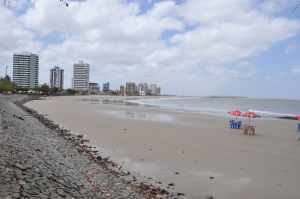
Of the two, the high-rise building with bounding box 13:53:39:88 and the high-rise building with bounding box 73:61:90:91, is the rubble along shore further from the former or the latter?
the high-rise building with bounding box 73:61:90:91

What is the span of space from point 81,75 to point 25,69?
154 feet

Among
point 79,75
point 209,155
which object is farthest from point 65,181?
point 79,75

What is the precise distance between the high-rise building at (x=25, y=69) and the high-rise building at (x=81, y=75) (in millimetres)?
40706

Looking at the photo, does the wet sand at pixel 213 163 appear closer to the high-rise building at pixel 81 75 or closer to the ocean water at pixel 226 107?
the ocean water at pixel 226 107

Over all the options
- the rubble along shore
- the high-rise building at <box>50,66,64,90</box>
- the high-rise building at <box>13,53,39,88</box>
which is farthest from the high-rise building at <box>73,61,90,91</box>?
the rubble along shore

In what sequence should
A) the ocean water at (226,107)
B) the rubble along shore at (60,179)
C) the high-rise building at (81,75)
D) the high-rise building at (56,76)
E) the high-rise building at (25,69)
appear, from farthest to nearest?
1. the high-rise building at (56,76)
2. the high-rise building at (81,75)
3. the high-rise building at (25,69)
4. the ocean water at (226,107)
5. the rubble along shore at (60,179)

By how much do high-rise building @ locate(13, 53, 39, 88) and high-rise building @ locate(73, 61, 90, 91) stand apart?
134ft

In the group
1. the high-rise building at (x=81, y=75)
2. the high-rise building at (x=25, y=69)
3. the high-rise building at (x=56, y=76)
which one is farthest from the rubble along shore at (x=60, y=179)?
the high-rise building at (x=56, y=76)

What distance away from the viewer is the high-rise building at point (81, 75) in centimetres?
17288

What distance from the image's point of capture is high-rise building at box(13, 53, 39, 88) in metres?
130

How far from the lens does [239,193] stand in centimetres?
550

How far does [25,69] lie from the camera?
131750mm

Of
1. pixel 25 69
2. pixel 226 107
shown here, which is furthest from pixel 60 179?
pixel 25 69

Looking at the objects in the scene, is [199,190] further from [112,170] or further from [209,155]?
[209,155]
